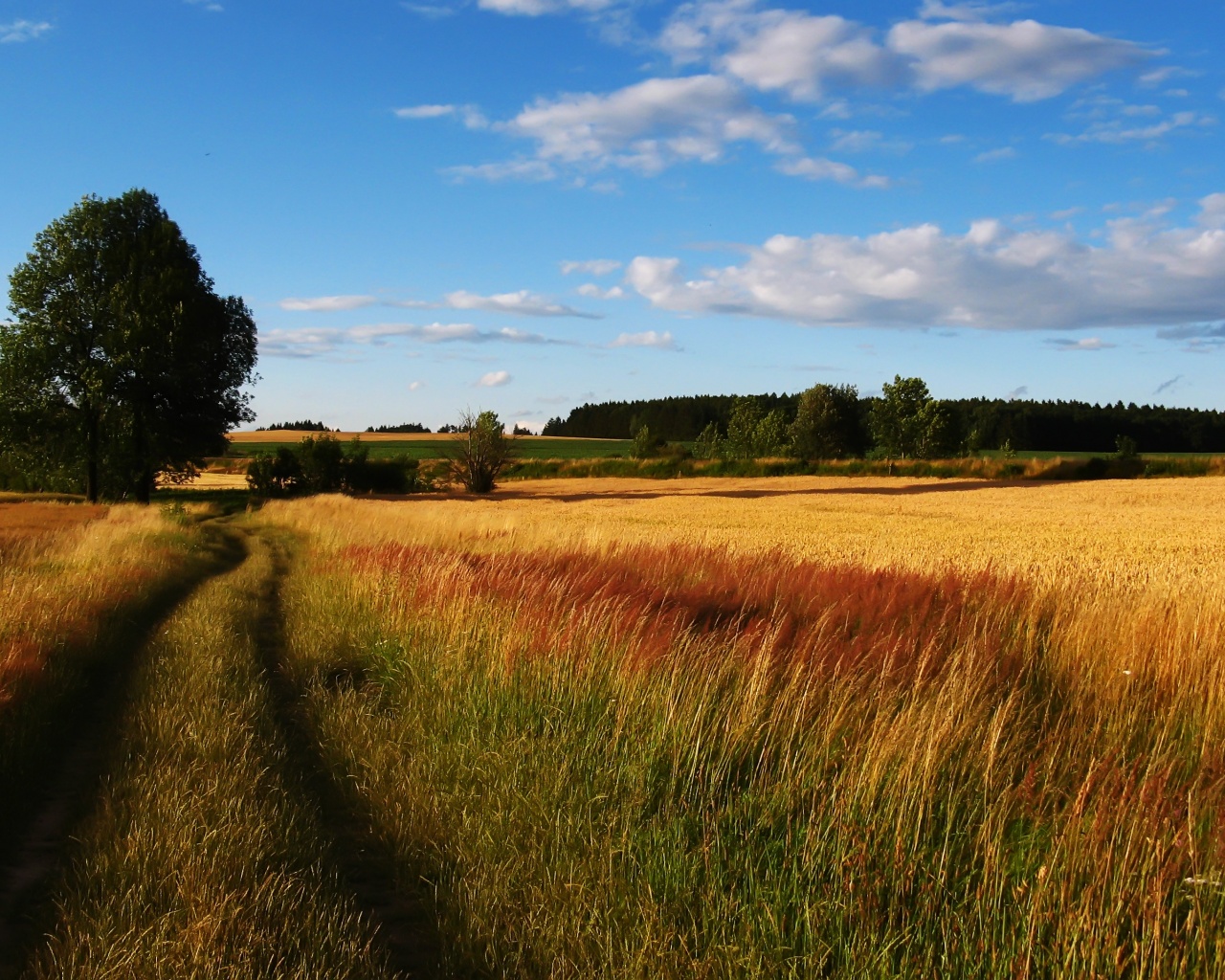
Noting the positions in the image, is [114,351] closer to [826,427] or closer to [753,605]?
[753,605]

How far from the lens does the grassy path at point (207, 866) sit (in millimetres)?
3662

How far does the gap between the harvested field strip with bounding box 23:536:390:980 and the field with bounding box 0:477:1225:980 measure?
2 cm

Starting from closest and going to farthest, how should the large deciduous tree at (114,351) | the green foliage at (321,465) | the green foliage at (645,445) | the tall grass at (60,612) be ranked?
the tall grass at (60,612) < the large deciduous tree at (114,351) < the green foliage at (321,465) < the green foliage at (645,445)

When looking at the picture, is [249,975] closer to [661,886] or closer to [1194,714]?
[661,886]

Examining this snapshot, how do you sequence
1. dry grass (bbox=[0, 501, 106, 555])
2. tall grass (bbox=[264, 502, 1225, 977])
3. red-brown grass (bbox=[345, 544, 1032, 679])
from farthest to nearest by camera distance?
dry grass (bbox=[0, 501, 106, 555]) < red-brown grass (bbox=[345, 544, 1032, 679]) < tall grass (bbox=[264, 502, 1225, 977])

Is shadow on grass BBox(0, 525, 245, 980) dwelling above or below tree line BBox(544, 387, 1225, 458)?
below

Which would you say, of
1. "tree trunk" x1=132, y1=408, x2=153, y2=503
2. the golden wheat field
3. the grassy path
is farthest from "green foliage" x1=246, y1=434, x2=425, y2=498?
the grassy path

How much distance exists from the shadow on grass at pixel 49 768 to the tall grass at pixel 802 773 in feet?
5.16

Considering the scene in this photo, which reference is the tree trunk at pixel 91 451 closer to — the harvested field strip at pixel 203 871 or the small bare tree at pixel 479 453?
the small bare tree at pixel 479 453

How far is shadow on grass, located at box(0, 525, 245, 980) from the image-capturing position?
14.0 feet

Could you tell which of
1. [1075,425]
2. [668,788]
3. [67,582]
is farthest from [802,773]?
[1075,425]

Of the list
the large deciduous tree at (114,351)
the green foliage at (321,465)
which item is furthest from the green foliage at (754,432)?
the large deciduous tree at (114,351)

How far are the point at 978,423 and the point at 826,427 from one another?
29.8 meters

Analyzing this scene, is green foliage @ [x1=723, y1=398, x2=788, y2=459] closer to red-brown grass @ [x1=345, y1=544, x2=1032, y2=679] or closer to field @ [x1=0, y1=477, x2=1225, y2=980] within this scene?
red-brown grass @ [x1=345, y1=544, x2=1032, y2=679]
